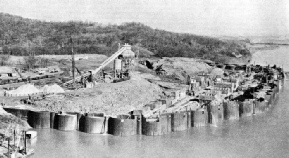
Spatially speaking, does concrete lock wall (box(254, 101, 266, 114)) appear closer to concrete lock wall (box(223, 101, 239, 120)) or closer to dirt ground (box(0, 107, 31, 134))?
concrete lock wall (box(223, 101, 239, 120))

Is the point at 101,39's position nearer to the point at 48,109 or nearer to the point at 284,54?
the point at 284,54

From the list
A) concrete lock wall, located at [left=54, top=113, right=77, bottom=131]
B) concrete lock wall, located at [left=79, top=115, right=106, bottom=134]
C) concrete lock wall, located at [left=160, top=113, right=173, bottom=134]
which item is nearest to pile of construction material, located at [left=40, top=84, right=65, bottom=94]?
concrete lock wall, located at [left=54, top=113, right=77, bottom=131]

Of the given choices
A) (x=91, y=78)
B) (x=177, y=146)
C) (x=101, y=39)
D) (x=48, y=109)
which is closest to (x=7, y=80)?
(x=91, y=78)

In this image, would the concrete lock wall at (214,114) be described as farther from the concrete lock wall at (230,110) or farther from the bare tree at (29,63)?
the bare tree at (29,63)

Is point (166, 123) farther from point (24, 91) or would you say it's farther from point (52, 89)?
point (24, 91)

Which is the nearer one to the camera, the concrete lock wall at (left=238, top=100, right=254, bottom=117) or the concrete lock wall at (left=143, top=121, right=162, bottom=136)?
the concrete lock wall at (left=143, top=121, right=162, bottom=136)

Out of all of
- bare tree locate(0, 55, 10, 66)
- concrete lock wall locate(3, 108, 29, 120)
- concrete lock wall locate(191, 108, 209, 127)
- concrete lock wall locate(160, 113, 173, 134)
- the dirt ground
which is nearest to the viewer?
the dirt ground
